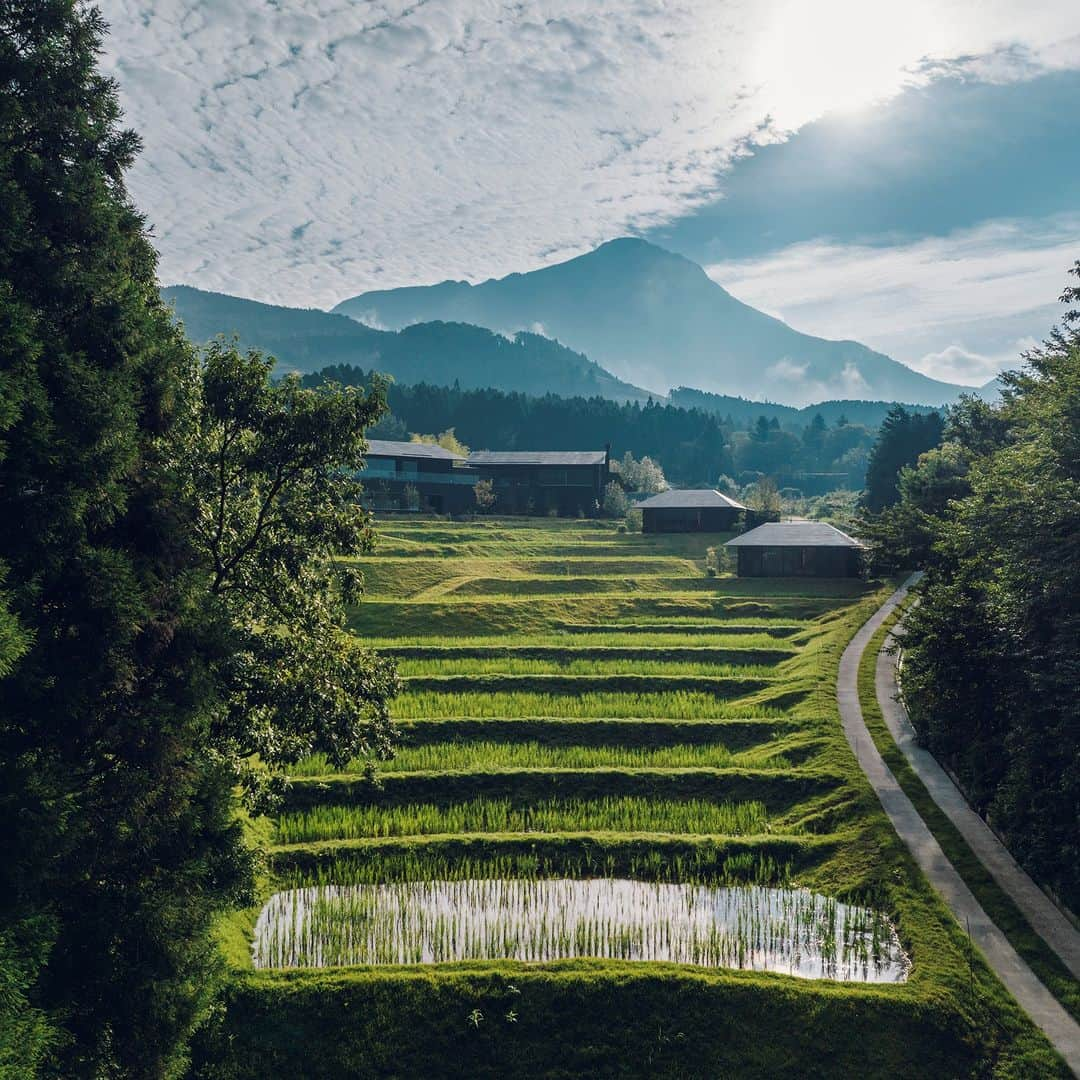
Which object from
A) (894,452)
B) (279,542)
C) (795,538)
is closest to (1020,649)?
(279,542)

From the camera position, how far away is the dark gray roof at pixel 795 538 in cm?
5853

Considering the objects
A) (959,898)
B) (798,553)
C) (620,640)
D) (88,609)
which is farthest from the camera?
(798,553)

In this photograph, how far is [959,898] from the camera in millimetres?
17891

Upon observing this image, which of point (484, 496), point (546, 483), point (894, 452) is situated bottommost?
point (484, 496)

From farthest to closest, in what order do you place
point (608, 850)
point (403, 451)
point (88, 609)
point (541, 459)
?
point (541, 459) < point (403, 451) < point (608, 850) < point (88, 609)

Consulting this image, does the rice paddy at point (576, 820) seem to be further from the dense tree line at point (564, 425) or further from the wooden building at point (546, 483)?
the dense tree line at point (564, 425)

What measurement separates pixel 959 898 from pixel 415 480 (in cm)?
6890

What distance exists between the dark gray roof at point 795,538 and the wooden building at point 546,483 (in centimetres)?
2842

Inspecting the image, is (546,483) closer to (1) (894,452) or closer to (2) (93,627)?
(1) (894,452)

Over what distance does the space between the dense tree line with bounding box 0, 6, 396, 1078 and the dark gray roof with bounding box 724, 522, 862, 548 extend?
49.6 meters

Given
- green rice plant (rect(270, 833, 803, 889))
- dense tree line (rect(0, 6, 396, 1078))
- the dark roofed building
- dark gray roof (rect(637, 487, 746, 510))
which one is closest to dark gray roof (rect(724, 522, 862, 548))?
dark gray roof (rect(637, 487, 746, 510))

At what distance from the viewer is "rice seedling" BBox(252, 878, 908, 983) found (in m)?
16.4

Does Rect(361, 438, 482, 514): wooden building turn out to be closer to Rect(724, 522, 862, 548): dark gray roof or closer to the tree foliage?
Rect(724, 522, 862, 548): dark gray roof

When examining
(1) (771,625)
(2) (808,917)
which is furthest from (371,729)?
A: (1) (771,625)
